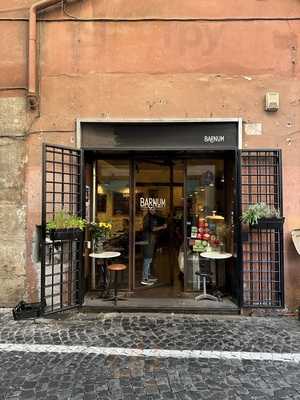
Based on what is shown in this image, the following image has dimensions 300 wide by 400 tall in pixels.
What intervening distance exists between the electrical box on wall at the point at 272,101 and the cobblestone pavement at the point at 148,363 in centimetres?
351

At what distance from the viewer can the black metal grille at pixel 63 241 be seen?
5855mm

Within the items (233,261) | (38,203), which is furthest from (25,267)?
(233,261)

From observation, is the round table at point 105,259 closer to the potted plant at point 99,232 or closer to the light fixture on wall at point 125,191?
the potted plant at point 99,232

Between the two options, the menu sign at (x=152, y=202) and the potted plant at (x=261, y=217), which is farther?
the menu sign at (x=152, y=202)

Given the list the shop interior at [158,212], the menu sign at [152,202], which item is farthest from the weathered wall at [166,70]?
the menu sign at [152,202]

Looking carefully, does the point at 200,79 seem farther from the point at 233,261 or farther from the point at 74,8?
the point at 233,261

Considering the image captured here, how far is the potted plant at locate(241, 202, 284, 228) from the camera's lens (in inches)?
221

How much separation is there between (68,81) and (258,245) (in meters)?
4.39

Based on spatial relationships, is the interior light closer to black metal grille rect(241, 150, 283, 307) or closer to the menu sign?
the menu sign

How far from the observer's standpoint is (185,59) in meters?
6.09

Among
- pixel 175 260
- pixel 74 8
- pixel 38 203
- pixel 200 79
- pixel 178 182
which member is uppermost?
pixel 74 8

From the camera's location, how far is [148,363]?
409cm

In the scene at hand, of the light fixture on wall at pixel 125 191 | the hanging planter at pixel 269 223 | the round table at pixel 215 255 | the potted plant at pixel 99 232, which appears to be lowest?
the round table at pixel 215 255

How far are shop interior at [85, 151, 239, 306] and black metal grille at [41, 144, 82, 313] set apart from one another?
2.23ft
